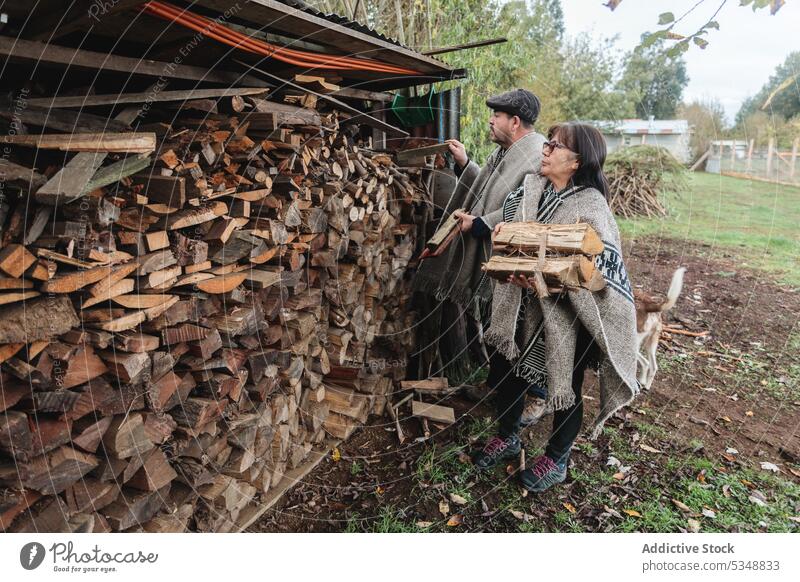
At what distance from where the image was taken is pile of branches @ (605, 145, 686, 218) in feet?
23.5

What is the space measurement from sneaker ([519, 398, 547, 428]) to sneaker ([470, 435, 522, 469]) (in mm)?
360

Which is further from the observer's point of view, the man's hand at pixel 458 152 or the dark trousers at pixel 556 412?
the man's hand at pixel 458 152

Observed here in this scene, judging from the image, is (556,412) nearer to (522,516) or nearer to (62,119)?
(522,516)

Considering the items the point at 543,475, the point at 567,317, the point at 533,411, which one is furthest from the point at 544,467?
the point at 567,317

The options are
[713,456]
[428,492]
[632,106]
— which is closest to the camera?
[428,492]

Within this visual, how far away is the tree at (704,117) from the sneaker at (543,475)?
1.83 meters

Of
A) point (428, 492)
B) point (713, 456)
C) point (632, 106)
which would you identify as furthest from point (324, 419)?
point (632, 106)

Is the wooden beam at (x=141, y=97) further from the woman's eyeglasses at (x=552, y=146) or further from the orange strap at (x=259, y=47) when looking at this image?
the woman's eyeglasses at (x=552, y=146)

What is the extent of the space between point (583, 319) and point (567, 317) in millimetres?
87

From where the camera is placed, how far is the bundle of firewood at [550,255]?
1.87 m

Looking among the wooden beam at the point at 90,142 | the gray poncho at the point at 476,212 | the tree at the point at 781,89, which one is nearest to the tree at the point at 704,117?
the tree at the point at 781,89
